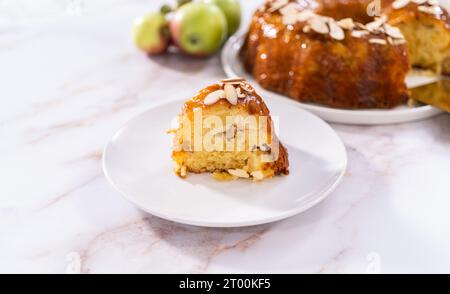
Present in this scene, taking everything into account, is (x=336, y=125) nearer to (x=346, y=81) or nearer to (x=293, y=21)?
(x=346, y=81)

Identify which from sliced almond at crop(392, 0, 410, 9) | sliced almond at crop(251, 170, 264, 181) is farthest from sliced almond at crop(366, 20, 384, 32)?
sliced almond at crop(251, 170, 264, 181)

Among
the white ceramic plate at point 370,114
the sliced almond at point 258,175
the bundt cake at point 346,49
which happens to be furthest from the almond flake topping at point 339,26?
the sliced almond at point 258,175

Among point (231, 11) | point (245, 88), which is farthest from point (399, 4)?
point (245, 88)

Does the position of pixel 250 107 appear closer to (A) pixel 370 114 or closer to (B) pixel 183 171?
(B) pixel 183 171

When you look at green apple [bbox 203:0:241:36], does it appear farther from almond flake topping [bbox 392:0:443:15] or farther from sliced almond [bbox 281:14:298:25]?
almond flake topping [bbox 392:0:443:15]

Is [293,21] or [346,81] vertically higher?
[293,21]

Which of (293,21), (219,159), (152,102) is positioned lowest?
(152,102)

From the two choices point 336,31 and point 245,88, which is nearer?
point 245,88

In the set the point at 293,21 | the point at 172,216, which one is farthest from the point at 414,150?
the point at 172,216
